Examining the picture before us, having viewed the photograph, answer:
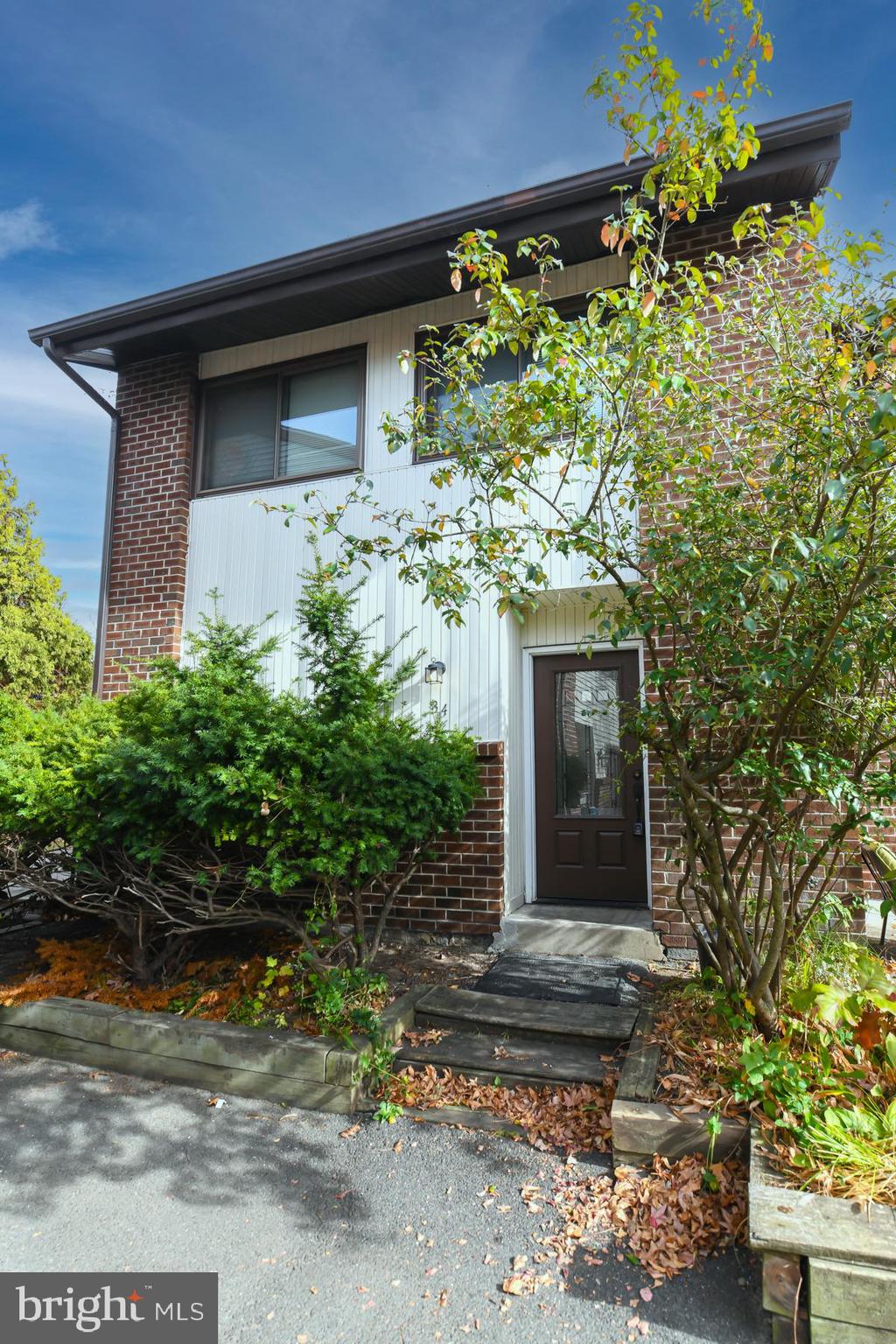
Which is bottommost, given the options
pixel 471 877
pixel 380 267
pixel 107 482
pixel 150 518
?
pixel 471 877

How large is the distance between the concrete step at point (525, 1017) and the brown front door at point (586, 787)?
195 cm

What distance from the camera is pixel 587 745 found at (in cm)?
620

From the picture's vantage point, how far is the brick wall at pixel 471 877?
5641 mm

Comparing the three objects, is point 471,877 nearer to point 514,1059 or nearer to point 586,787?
→ point 586,787

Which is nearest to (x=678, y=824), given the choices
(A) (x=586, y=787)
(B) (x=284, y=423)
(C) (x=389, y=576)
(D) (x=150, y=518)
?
(A) (x=586, y=787)

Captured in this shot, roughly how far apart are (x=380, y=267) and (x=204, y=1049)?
597 centimetres

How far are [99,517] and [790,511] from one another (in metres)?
6.93

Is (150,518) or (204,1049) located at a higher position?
(150,518)

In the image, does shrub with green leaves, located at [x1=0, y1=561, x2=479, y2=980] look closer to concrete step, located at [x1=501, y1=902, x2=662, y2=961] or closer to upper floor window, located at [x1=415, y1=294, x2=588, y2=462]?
concrete step, located at [x1=501, y1=902, x2=662, y2=961]

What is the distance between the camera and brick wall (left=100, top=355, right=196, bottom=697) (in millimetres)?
7184

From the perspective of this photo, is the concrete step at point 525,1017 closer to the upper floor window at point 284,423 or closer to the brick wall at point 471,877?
the brick wall at point 471,877

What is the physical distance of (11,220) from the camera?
8.19m

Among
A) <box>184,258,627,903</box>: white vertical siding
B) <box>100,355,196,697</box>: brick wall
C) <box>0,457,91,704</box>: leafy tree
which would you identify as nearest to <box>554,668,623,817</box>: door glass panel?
<box>184,258,627,903</box>: white vertical siding

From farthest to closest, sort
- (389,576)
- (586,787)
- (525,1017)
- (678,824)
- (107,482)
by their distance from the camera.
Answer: (107,482) → (389,576) → (586,787) → (678,824) → (525,1017)
